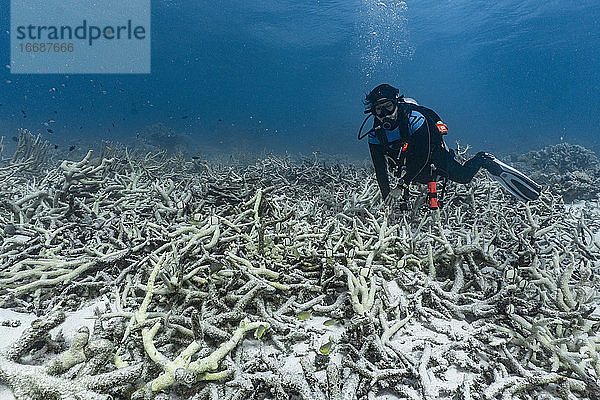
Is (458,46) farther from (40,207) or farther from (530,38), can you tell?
(40,207)

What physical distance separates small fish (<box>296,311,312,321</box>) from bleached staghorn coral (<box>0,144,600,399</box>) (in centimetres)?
1

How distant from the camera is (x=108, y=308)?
2.34 m

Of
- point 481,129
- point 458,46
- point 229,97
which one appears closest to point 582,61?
point 481,129

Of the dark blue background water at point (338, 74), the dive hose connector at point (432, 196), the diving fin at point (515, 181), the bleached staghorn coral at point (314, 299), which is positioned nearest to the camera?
the bleached staghorn coral at point (314, 299)

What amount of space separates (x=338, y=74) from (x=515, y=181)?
76096mm

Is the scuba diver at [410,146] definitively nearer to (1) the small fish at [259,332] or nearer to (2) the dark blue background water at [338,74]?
(1) the small fish at [259,332]

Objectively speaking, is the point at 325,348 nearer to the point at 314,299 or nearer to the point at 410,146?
the point at 314,299

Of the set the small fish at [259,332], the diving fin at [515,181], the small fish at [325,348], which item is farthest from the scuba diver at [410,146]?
the small fish at [259,332]

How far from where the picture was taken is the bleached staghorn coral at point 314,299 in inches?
66.7

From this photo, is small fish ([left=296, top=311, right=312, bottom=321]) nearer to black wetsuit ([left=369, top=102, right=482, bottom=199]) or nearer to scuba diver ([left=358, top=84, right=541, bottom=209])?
scuba diver ([left=358, top=84, right=541, bottom=209])

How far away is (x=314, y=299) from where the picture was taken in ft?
7.98

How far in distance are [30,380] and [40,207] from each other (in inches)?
154

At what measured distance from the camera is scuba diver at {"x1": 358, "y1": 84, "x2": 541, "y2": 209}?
14.8ft

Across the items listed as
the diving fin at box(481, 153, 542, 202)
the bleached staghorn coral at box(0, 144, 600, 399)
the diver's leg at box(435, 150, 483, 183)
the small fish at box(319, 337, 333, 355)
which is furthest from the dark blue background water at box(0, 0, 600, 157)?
the small fish at box(319, 337, 333, 355)
